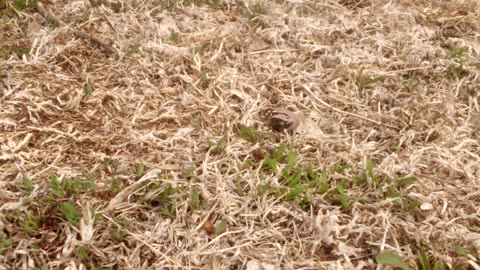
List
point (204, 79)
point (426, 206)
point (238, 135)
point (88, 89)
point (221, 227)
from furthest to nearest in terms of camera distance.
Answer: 1. point (204, 79)
2. point (88, 89)
3. point (238, 135)
4. point (426, 206)
5. point (221, 227)

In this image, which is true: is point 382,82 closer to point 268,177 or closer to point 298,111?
point 298,111

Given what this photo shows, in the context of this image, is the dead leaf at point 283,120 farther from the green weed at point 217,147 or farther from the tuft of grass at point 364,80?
the tuft of grass at point 364,80

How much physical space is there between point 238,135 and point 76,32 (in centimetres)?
104

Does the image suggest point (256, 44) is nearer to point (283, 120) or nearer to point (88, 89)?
point (283, 120)

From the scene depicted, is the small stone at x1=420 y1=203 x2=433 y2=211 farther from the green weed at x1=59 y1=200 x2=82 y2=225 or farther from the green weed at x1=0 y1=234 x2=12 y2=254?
the green weed at x1=0 y1=234 x2=12 y2=254

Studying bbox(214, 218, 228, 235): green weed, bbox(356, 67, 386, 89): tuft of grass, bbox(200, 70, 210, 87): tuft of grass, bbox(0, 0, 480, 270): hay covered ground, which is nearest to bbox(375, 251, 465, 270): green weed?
bbox(0, 0, 480, 270): hay covered ground

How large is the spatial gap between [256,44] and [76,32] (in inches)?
35.6

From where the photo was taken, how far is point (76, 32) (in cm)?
270

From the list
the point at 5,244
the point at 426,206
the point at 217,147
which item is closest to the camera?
the point at 5,244

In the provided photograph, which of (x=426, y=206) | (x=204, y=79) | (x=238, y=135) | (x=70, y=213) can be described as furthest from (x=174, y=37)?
(x=426, y=206)

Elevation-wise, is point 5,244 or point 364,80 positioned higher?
point 364,80

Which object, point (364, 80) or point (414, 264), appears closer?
point (414, 264)

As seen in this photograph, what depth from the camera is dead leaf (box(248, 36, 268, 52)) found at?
2777 millimetres

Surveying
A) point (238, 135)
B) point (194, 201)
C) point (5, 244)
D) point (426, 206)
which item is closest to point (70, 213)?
point (5, 244)
